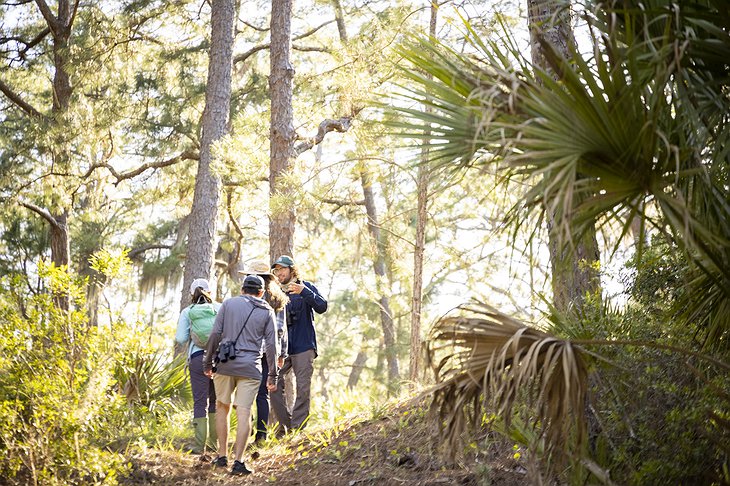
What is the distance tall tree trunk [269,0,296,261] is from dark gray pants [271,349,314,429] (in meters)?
2.60

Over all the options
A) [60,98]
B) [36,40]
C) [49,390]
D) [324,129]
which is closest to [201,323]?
[49,390]

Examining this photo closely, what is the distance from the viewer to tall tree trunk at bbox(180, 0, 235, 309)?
13.4 m

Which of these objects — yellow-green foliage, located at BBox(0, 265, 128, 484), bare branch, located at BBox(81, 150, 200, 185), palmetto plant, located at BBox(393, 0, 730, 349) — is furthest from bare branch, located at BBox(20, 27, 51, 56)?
palmetto plant, located at BBox(393, 0, 730, 349)

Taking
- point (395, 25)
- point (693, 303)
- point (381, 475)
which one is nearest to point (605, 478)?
point (693, 303)

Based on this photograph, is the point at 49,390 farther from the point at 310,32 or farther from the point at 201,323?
the point at 310,32

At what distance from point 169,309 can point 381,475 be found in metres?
21.7

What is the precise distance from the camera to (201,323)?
826 cm

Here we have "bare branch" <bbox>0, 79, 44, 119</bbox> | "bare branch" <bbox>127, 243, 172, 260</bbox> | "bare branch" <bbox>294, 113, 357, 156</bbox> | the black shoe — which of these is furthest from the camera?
"bare branch" <bbox>127, 243, 172, 260</bbox>

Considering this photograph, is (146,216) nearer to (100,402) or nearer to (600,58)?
(100,402)

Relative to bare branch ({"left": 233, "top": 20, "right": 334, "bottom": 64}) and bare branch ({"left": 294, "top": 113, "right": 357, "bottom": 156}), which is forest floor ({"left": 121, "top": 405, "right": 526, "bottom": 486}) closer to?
bare branch ({"left": 294, "top": 113, "right": 357, "bottom": 156})

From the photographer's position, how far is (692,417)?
5293 millimetres

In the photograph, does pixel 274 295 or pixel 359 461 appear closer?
pixel 359 461

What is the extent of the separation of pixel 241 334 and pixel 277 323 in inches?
44.5

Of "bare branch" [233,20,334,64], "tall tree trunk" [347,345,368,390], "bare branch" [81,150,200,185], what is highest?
"bare branch" [233,20,334,64]
